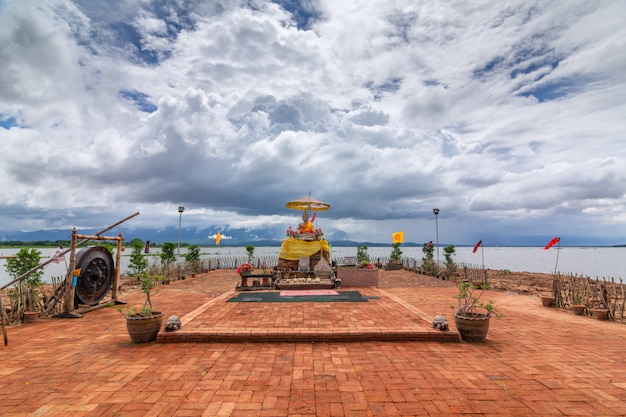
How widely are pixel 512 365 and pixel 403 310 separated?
11.6 ft

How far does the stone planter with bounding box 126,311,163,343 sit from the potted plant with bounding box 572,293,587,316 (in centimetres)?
1069

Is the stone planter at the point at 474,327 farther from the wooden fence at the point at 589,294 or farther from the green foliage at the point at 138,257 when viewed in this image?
the green foliage at the point at 138,257

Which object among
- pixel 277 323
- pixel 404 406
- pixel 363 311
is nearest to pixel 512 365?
pixel 404 406

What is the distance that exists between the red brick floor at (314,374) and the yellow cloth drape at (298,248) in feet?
29.7

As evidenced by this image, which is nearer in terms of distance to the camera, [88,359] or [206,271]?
[88,359]

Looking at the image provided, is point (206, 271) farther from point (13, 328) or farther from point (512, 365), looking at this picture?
point (512, 365)

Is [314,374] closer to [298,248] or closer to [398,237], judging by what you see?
[298,248]

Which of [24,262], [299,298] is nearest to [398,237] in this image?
[299,298]

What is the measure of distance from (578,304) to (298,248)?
1103cm

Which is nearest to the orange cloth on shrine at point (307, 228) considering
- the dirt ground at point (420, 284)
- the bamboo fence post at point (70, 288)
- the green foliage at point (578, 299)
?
the dirt ground at point (420, 284)

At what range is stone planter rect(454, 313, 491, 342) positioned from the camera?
19.6ft

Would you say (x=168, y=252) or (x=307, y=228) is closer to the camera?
(x=307, y=228)

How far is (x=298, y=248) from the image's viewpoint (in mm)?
16562

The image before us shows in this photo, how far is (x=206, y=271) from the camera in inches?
864
